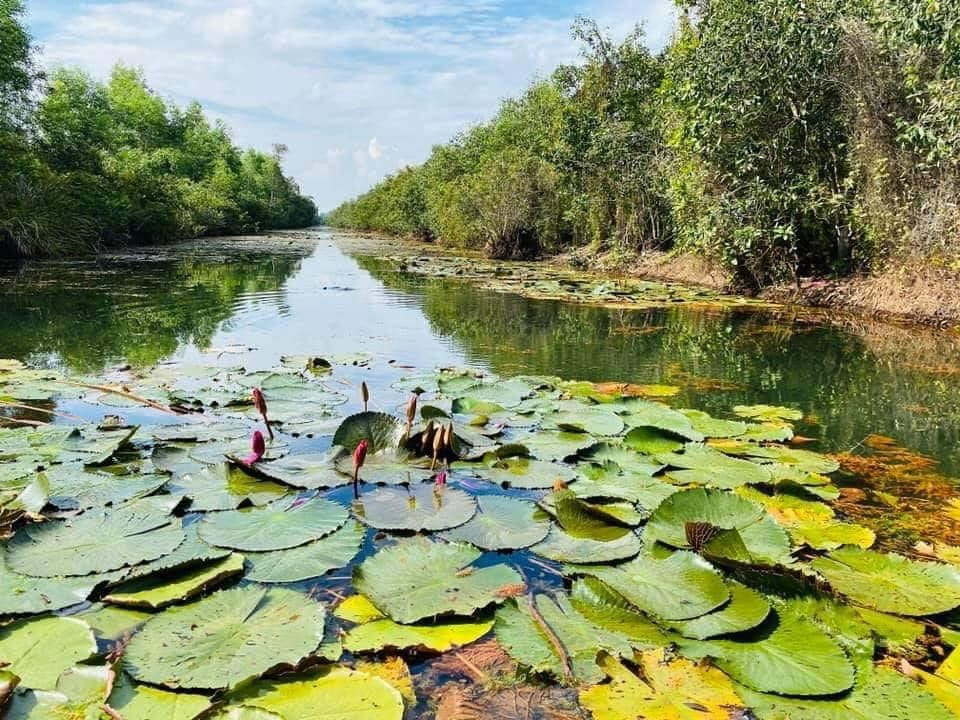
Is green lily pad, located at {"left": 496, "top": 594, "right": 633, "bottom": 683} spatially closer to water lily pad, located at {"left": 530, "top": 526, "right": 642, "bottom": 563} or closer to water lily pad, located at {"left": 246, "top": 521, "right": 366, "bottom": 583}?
water lily pad, located at {"left": 530, "top": 526, "right": 642, "bottom": 563}

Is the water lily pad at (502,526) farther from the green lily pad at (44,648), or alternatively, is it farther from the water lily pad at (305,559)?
the green lily pad at (44,648)

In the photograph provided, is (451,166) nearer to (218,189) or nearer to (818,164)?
(218,189)

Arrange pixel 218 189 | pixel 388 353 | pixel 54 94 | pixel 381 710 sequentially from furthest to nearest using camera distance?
pixel 218 189, pixel 54 94, pixel 388 353, pixel 381 710

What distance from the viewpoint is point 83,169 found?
19.4 metres

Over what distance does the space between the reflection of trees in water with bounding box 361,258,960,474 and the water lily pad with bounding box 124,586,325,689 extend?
3013mm

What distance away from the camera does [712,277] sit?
12.9 m

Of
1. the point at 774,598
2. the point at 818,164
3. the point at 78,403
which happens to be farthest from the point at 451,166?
the point at 774,598

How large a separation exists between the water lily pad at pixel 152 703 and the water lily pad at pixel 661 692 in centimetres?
81

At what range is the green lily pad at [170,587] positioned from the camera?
1656mm

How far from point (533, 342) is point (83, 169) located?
1867cm

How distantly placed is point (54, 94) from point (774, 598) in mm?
27891

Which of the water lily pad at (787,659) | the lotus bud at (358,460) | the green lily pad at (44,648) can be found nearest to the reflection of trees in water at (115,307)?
the lotus bud at (358,460)

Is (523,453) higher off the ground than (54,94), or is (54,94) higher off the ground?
(54,94)

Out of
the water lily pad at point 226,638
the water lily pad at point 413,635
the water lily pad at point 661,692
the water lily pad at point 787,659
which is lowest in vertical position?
the water lily pad at point 661,692
